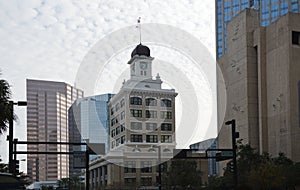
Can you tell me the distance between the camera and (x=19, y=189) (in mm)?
21188

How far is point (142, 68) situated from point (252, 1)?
85.4 meters

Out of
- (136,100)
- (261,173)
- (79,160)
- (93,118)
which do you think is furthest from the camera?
(261,173)

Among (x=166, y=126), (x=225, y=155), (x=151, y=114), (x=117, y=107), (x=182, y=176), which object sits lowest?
(x=182, y=176)

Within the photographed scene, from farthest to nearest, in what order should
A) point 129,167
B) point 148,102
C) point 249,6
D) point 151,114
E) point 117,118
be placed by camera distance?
point 249,6 → point 129,167 → point 148,102 → point 151,114 → point 117,118

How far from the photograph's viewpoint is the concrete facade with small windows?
46438 millimetres

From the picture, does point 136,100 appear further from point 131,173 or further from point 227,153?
point 131,173

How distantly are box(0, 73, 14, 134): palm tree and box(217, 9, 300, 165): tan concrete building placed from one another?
49.6 metres

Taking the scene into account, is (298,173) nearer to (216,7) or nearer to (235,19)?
(235,19)

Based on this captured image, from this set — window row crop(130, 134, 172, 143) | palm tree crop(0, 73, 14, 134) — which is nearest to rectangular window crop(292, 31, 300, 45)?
window row crop(130, 134, 172, 143)

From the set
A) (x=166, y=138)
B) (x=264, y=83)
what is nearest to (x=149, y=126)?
(x=166, y=138)

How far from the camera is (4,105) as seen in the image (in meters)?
26.4

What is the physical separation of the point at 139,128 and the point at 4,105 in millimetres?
31999

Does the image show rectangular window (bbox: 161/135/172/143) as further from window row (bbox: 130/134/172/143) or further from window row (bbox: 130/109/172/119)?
window row (bbox: 130/109/172/119)

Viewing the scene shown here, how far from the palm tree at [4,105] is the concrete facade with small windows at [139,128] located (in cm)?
1239
